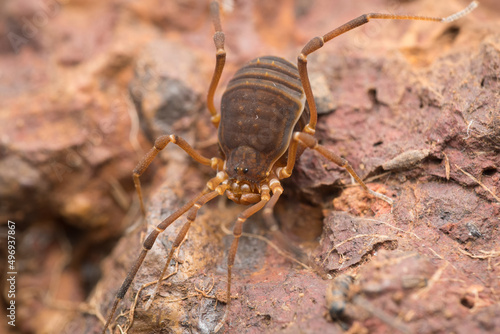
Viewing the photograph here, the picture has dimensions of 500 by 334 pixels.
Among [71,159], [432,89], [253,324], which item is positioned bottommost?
[253,324]

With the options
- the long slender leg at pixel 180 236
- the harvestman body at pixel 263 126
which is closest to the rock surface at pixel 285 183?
the long slender leg at pixel 180 236

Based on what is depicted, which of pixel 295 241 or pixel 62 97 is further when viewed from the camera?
pixel 62 97

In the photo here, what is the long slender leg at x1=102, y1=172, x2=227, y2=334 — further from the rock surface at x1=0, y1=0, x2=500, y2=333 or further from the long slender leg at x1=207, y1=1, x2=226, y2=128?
the long slender leg at x1=207, y1=1, x2=226, y2=128

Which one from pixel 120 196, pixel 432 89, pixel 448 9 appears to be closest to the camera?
pixel 432 89

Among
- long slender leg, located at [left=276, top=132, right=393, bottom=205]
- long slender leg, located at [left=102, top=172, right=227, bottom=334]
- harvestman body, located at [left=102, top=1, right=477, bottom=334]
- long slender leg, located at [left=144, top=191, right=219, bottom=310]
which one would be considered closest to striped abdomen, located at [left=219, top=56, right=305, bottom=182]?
harvestman body, located at [left=102, top=1, right=477, bottom=334]

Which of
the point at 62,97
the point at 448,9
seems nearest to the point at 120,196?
the point at 62,97

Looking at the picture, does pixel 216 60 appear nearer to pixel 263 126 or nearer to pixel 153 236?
pixel 263 126

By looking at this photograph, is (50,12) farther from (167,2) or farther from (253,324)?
(253,324)

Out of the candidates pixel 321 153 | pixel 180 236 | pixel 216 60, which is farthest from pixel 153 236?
pixel 216 60
